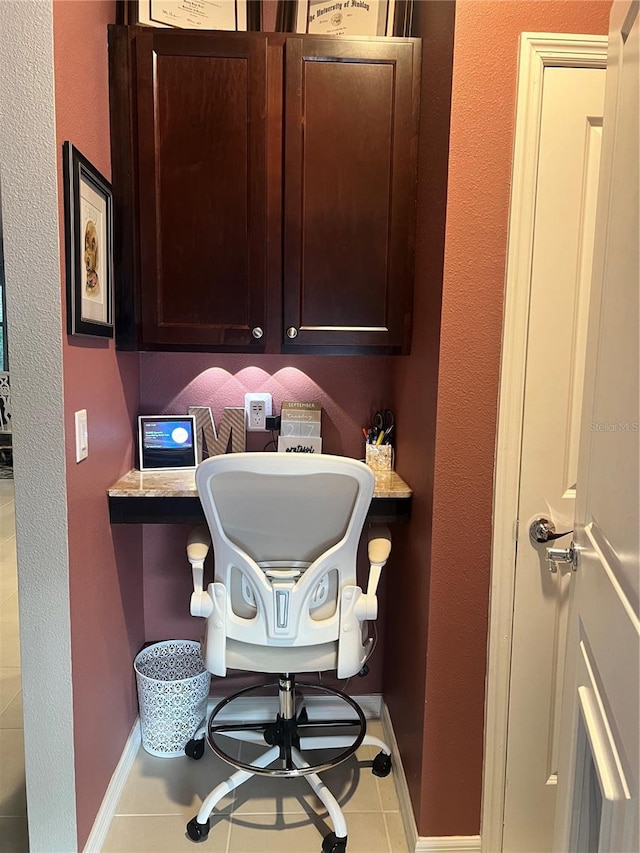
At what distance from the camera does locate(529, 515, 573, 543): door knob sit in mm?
1483

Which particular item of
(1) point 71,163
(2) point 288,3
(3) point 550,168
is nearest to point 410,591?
(3) point 550,168

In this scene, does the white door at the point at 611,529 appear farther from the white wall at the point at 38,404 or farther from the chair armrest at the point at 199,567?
the white wall at the point at 38,404

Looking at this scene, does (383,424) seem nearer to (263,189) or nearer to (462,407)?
(462,407)

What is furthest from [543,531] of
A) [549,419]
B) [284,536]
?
[284,536]

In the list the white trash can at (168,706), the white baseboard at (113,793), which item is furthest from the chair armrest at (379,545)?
the white baseboard at (113,793)

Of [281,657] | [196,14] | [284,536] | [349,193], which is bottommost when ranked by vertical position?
[281,657]

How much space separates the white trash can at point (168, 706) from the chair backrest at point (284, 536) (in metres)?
0.53

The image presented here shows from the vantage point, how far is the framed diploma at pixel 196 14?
1754mm

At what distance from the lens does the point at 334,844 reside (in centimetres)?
163

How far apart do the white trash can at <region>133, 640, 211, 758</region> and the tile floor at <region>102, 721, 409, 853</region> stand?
63 millimetres

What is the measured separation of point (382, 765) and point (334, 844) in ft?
1.18

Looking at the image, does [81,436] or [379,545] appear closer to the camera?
[81,436]

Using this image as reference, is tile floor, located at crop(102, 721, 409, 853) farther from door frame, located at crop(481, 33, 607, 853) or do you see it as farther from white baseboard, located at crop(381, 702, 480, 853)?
door frame, located at crop(481, 33, 607, 853)

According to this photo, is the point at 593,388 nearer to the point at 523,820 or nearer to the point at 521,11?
the point at 521,11
